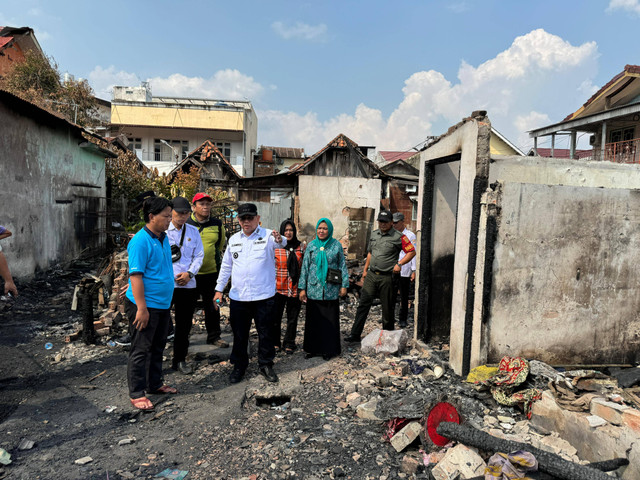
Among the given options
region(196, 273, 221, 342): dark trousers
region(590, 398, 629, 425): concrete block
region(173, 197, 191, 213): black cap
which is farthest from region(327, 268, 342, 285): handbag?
region(590, 398, 629, 425): concrete block

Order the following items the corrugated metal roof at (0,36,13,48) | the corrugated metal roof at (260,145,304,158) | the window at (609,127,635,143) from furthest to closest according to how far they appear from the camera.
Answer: the corrugated metal roof at (260,145,304,158) < the corrugated metal roof at (0,36,13,48) < the window at (609,127,635,143)

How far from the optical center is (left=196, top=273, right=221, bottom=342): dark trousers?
5.11m

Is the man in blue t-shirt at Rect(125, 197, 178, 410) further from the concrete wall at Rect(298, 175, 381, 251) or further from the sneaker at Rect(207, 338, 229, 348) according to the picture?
the concrete wall at Rect(298, 175, 381, 251)

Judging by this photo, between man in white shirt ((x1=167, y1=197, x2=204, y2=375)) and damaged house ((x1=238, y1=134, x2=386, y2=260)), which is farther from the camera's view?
damaged house ((x1=238, y1=134, x2=386, y2=260))

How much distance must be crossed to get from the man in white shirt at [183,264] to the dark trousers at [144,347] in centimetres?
66

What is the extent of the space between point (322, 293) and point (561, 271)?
2745 millimetres

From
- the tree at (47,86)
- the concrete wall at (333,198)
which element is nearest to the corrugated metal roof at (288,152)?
the tree at (47,86)

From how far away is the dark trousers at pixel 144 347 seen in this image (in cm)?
369

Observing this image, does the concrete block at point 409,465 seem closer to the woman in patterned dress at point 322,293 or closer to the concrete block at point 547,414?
the concrete block at point 547,414

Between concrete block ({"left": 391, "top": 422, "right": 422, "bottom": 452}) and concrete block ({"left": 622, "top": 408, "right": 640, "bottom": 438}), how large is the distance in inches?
59.3

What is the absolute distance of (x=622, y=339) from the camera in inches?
179

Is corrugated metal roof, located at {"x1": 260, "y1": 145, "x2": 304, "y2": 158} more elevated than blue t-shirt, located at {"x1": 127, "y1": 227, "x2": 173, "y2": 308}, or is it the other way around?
corrugated metal roof, located at {"x1": 260, "y1": 145, "x2": 304, "y2": 158}

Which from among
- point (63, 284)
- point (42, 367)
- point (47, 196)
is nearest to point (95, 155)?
point (47, 196)

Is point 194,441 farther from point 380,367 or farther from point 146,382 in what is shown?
point 380,367
